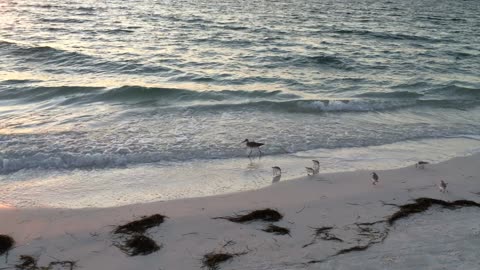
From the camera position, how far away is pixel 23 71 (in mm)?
16625

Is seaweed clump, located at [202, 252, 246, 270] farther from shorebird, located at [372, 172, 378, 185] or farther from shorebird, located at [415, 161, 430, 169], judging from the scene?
shorebird, located at [415, 161, 430, 169]

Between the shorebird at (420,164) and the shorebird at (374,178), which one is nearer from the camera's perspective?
the shorebird at (374,178)

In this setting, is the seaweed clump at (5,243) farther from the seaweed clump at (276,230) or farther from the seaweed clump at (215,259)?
the seaweed clump at (276,230)

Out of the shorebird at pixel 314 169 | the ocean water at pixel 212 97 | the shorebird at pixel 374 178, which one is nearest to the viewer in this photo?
the shorebird at pixel 374 178

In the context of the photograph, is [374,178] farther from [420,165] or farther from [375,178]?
[420,165]

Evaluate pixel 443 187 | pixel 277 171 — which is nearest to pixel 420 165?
pixel 443 187

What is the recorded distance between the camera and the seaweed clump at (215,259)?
5074 millimetres

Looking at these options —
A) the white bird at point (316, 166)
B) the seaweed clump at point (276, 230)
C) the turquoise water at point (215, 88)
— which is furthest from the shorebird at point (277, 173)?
the seaweed clump at point (276, 230)

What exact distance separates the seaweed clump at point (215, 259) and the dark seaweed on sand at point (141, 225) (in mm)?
1000

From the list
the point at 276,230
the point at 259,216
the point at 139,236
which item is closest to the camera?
the point at 139,236

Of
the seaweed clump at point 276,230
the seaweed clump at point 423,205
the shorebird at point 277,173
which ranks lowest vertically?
the shorebird at point 277,173

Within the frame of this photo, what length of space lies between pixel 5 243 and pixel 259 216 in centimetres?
296

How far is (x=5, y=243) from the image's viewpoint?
5.49m

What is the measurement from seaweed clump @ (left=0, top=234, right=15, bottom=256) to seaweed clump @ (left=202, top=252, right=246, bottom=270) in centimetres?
219
